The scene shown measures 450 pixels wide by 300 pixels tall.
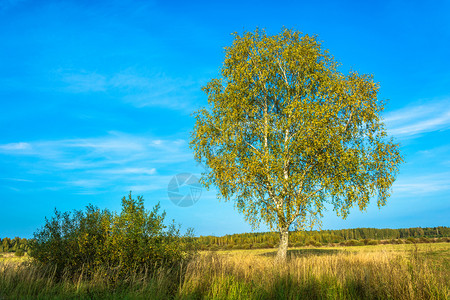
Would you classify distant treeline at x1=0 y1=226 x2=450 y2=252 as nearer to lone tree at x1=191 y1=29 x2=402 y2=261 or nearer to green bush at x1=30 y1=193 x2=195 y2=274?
lone tree at x1=191 y1=29 x2=402 y2=261

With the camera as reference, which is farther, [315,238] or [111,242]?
[315,238]

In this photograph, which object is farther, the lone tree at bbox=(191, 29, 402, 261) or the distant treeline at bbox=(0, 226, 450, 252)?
the distant treeline at bbox=(0, 226, 450, 252)

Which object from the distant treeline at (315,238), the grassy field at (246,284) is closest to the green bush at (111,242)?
the grassy field at (246,284)

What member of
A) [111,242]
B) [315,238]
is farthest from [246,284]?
[315,238]

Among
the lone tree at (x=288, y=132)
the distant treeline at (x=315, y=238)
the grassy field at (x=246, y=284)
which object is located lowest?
the distant treeline at (x=315, y=238)

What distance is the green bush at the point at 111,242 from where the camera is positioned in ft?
38.7

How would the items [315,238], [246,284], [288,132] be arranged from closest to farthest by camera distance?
[246,284] < [288,132] < [315,238]

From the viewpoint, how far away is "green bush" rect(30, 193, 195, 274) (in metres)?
11.8

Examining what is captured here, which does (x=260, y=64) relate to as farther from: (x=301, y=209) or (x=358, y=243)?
(x=358, y=243)

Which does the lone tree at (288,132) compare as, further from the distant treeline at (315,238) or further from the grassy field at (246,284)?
the distant treeline at (315,238)

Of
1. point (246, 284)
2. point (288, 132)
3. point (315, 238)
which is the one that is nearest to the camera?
point (246, 284)

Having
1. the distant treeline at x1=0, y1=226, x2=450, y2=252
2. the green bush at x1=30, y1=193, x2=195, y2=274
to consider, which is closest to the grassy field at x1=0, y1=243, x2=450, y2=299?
the green bush at x1=30, y1=193, x2=195, y2=274

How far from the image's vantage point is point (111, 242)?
1208 cm

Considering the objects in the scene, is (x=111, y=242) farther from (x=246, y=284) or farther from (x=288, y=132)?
(x=288, y=132)
